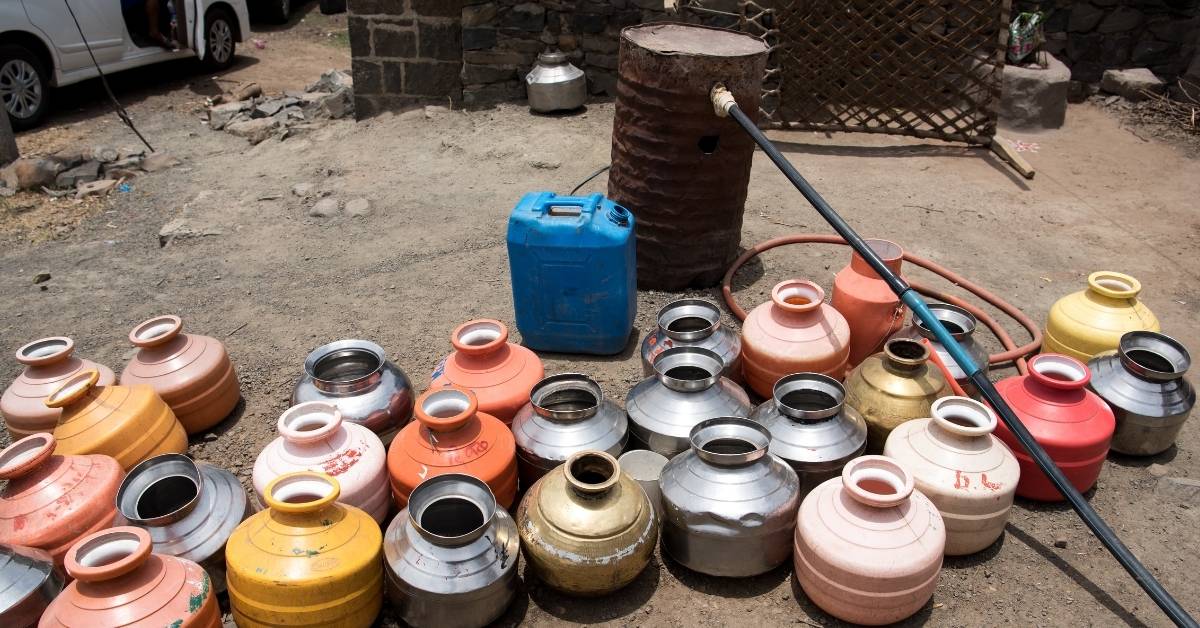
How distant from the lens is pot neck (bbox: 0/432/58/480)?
2.77 metres

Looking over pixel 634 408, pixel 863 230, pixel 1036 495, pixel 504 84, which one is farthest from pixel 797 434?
pixel 504 84

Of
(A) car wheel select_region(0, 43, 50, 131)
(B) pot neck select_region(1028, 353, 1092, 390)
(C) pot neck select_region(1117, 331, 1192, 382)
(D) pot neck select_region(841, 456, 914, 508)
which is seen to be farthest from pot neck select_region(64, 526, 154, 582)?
(A) car wheel select_region(0, 43, 50, 131)

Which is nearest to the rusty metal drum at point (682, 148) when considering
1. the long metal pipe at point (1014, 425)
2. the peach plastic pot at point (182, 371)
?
the long metal pipe at point (1014, 425)

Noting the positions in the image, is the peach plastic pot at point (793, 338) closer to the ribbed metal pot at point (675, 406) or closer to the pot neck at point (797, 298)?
the pot neck at point (797, 298)

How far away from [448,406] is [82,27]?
7.96 metres

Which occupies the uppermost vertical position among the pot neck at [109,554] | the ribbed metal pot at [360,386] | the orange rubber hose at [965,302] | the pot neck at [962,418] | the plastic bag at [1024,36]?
the plastic bag at [1024,36]

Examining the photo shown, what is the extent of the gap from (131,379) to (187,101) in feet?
Answer: 22.5

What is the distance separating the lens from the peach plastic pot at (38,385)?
3355mm

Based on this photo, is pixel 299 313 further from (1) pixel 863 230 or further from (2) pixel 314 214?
(1) pixel 863 230

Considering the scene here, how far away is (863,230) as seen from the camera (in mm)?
5879

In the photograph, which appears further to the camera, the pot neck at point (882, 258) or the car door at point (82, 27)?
the car door at point (82, 27)

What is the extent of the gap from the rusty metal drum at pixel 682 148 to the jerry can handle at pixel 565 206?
625 millimetres

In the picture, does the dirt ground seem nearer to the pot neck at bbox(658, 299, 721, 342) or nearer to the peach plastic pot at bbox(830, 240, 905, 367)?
the pot neck at bbox(658, 299, 721, 342)

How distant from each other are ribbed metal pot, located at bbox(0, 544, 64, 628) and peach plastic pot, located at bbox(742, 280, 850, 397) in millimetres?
2790
